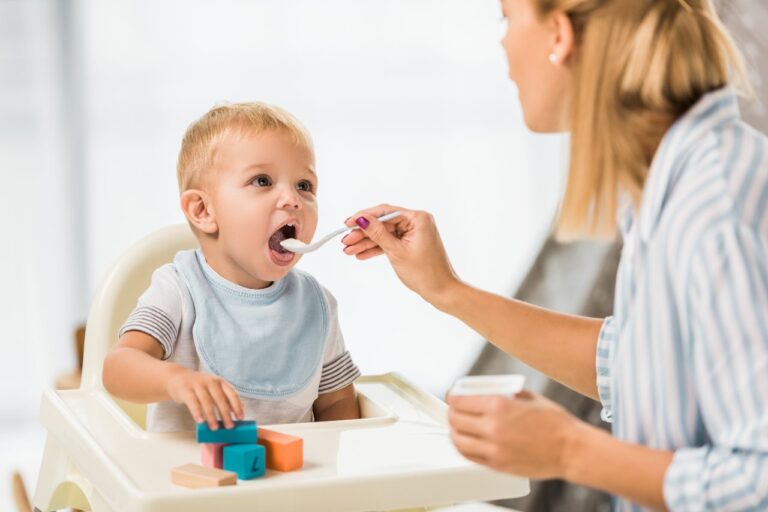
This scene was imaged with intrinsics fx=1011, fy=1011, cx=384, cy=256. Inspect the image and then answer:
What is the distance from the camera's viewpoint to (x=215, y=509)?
2.76 ft

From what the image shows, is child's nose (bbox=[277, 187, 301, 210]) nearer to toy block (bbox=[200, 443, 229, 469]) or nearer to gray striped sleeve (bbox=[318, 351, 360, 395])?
gray striped sleeve (bbox=[318, 351, 360, 395])

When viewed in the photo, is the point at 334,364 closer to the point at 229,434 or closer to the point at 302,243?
the point at 302,243

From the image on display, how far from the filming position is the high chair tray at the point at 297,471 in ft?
2.83

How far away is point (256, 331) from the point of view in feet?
3.86

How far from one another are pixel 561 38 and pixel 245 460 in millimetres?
462

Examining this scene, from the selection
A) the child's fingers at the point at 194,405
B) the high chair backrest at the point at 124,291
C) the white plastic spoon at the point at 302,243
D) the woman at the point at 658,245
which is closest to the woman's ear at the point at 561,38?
the woman at the point at 658,245

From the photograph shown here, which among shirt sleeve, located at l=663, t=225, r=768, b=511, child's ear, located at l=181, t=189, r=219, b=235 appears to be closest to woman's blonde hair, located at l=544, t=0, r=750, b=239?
shirt sleeve, located at l=663, t=225, r=768, b=511

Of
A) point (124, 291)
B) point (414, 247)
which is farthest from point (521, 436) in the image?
point (124, 291)

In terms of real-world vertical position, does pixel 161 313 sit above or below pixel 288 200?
below

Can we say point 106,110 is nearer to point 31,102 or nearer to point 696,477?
point 31,102

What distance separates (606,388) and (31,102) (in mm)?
2045

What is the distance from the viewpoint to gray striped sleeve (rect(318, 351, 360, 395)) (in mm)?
1229

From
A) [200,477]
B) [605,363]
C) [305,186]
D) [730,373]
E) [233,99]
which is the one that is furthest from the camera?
[233,99]

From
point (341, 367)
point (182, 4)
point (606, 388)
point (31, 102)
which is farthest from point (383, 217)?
point (31, 102)
